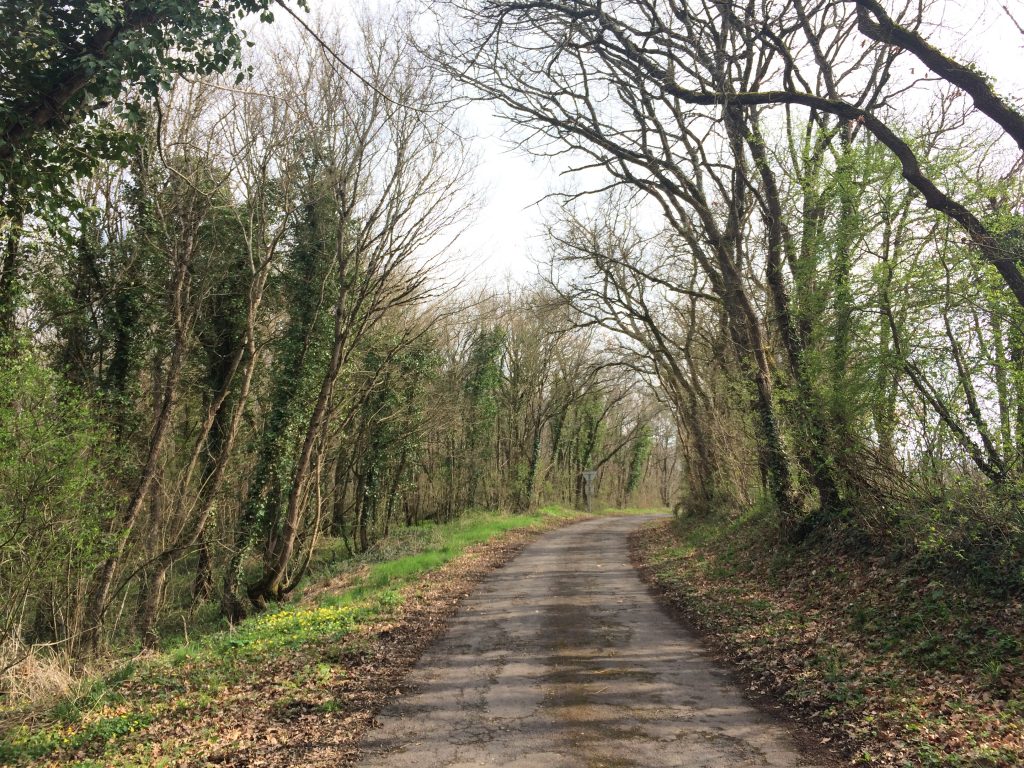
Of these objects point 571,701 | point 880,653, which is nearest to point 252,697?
point 571,701

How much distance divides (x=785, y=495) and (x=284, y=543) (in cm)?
1067

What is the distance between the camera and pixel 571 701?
241 inches

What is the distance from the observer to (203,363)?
18234 millimetres

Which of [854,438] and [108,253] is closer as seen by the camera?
[854,438]

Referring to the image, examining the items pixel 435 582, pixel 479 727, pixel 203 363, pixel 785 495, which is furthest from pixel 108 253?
pixel 785 495

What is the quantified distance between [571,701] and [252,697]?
3.15 meters

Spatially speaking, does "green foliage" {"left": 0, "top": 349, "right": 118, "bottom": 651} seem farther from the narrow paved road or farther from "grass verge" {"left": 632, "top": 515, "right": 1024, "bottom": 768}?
"grass verge" {"left": 632, "top": 515, "right": 1024, "bottom": 768}

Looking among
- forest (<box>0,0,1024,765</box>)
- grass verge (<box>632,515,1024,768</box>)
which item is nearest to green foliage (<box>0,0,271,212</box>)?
forest (<box>0,0,1024,765</box>)

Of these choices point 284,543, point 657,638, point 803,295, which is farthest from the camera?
point 284,543

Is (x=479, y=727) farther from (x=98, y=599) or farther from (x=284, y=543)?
(x=284, y=543)

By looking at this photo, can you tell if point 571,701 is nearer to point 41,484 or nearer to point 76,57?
point 76,57

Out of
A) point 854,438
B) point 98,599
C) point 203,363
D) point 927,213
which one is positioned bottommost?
point 98,599

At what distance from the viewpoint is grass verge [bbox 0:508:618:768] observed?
5.43 m

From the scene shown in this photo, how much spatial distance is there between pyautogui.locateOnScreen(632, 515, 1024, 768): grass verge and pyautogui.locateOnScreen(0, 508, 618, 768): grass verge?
3.91m
